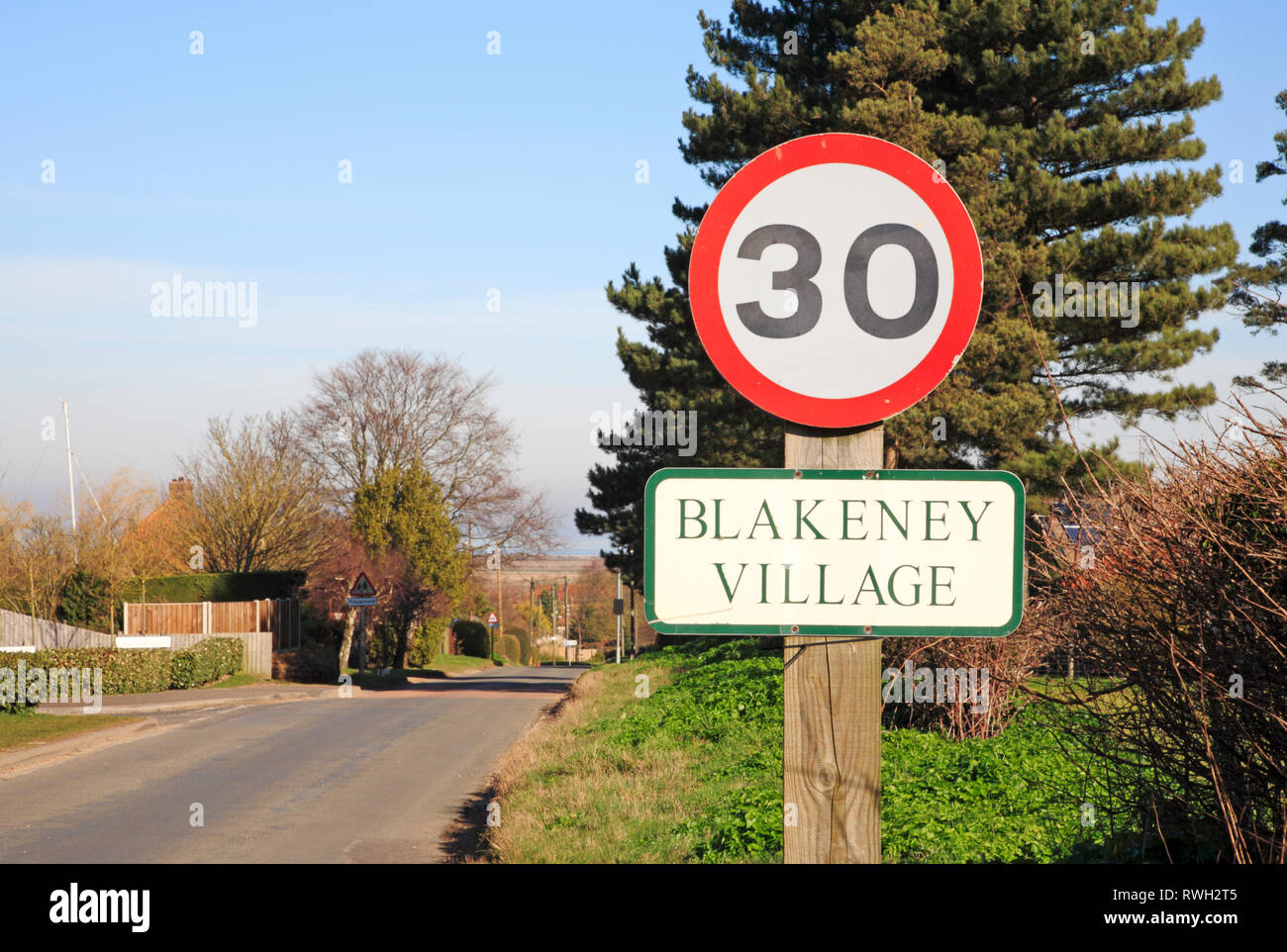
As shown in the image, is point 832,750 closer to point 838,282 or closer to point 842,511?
point 842,511

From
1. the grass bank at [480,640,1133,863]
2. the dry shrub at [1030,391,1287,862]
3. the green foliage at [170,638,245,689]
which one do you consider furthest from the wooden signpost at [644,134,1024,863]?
the green foliage at [170,638,245,689]

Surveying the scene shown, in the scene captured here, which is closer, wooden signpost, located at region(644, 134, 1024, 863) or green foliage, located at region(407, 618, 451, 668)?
wooden signpost, located at region(644, 134, 1024, 863)

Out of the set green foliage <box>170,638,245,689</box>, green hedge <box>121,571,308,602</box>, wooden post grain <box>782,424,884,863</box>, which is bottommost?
green foliage <box>170,638,245,689</box>

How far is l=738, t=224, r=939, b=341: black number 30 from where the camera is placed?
7.82 feet

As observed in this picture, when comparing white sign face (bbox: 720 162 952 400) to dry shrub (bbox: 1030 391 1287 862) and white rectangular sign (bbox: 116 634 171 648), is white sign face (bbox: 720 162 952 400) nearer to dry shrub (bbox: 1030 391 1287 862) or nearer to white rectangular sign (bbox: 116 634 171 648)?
dry shrub (bbox: 1030 391 1287 862)

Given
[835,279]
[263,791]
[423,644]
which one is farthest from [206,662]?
[835,279]

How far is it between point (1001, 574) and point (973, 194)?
701 inches

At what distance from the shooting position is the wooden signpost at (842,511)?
7.77 feet

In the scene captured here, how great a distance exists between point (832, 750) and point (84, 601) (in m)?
31.9

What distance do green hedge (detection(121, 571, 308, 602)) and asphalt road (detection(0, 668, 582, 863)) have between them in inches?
568

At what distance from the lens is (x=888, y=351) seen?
2381 mm

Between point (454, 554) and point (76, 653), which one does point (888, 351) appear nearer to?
point (76, 653)

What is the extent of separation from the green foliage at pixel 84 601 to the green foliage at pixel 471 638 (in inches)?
1287

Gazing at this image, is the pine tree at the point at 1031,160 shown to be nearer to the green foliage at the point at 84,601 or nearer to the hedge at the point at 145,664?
the hedge at the point at 145,664
